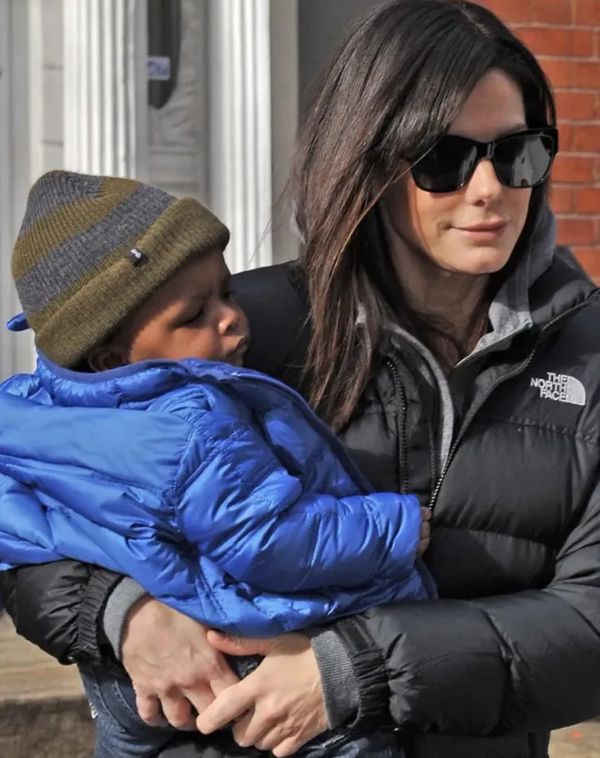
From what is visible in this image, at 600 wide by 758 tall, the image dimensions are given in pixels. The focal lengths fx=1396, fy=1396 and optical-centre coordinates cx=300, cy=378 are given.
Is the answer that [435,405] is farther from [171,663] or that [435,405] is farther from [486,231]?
[171,663]

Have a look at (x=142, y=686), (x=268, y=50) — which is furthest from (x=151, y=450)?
(x=268, y=50)

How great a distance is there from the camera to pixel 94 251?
2.06 meters

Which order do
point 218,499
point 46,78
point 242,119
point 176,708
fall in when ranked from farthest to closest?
point 242,119 < point 46,78 < point 176,708 < point 218,499

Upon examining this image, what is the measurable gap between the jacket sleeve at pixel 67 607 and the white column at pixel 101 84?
376 cm

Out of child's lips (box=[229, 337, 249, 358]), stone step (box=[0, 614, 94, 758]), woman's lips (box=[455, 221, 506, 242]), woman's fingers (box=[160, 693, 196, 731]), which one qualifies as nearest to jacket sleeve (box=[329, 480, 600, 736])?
woman's fingers (box=[160, 693, 196, 731])

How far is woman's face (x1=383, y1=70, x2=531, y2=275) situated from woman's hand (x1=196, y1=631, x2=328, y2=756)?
2.11 ft

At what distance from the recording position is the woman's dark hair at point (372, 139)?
7.00 feet

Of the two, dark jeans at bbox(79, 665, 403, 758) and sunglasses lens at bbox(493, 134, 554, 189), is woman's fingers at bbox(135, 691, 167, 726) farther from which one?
sunglasses lens at bbox(493, 134, 554, 189)

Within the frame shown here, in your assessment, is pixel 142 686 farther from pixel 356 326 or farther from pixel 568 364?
pixel 568 364

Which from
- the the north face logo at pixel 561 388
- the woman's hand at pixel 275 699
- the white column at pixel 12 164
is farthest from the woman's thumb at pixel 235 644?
the white column at pixel 12 164

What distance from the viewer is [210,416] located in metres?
1.85

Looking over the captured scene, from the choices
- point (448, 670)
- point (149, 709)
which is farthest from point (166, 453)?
point (448, 670)

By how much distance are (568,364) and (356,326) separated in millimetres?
334

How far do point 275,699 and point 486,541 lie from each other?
0.41 meters
